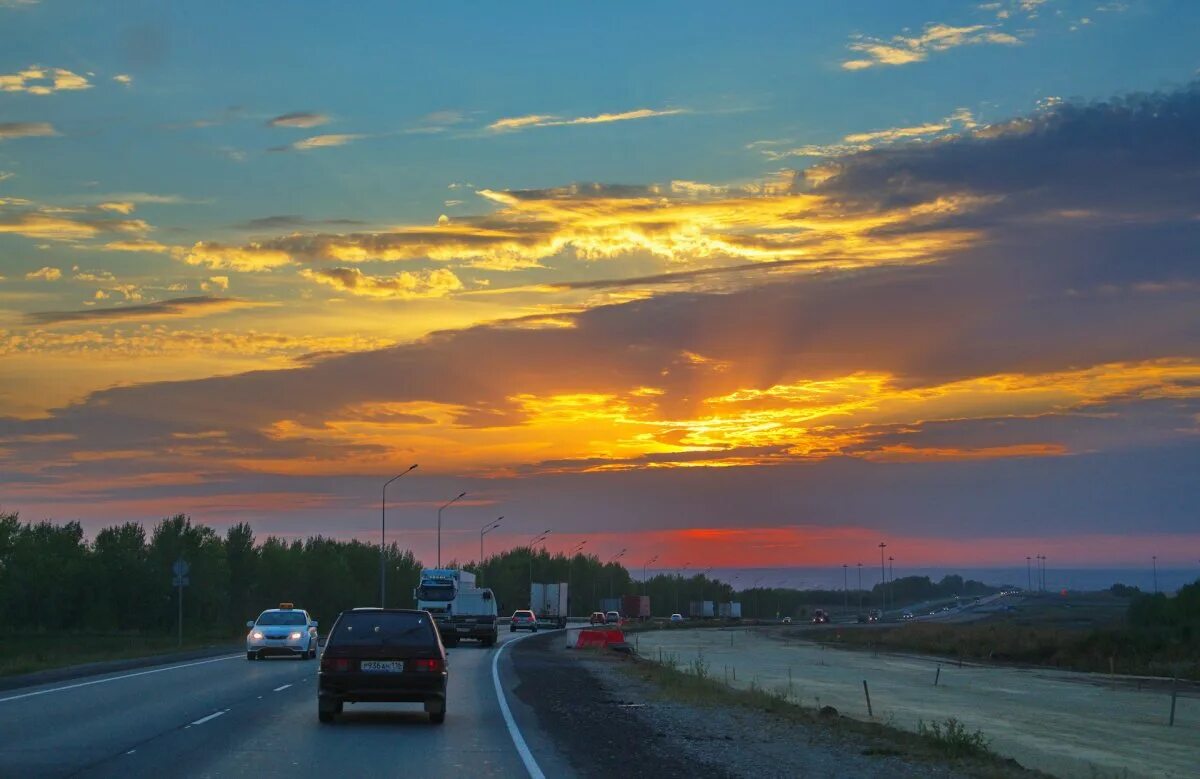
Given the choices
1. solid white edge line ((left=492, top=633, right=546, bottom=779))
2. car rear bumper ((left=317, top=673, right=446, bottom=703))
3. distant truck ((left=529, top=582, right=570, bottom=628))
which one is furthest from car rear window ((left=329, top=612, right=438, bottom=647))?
distant truck ((left=529, top=582, right=570, bottom=628))

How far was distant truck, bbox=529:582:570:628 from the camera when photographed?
120562mm

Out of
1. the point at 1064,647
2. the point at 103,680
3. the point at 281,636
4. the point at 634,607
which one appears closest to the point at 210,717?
the point at 103,680

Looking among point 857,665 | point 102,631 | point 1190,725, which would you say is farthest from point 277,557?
point 1190,725

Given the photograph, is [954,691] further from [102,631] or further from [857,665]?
[102,631]

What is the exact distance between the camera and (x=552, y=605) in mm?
121562

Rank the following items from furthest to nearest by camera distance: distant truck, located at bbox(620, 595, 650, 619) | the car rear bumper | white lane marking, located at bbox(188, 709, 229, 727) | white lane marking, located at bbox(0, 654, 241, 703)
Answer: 1. distant truck, located at bbox(620, 595, 650, 619)
2. white lane marking, located at bbox(0, 654, 241, 703)
3. the car rear bumper
4. white lane marking, located at bbox(188, 709, 229, 727)

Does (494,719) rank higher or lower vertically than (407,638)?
lower

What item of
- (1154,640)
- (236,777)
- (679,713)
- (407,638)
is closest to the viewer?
(236,777)

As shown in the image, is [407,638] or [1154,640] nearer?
[407,638]

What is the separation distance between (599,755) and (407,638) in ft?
17.7

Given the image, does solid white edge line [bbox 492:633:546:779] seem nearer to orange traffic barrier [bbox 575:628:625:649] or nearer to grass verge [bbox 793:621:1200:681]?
orange traffic barrier [bbox 575:628:625:649]

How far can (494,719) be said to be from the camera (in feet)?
73.9

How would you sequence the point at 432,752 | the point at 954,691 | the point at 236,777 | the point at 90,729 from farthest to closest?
the point at 954,691, the point at 90,729, the point at 432,752, the point at 236,777

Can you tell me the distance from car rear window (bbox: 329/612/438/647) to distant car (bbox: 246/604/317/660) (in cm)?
2372
